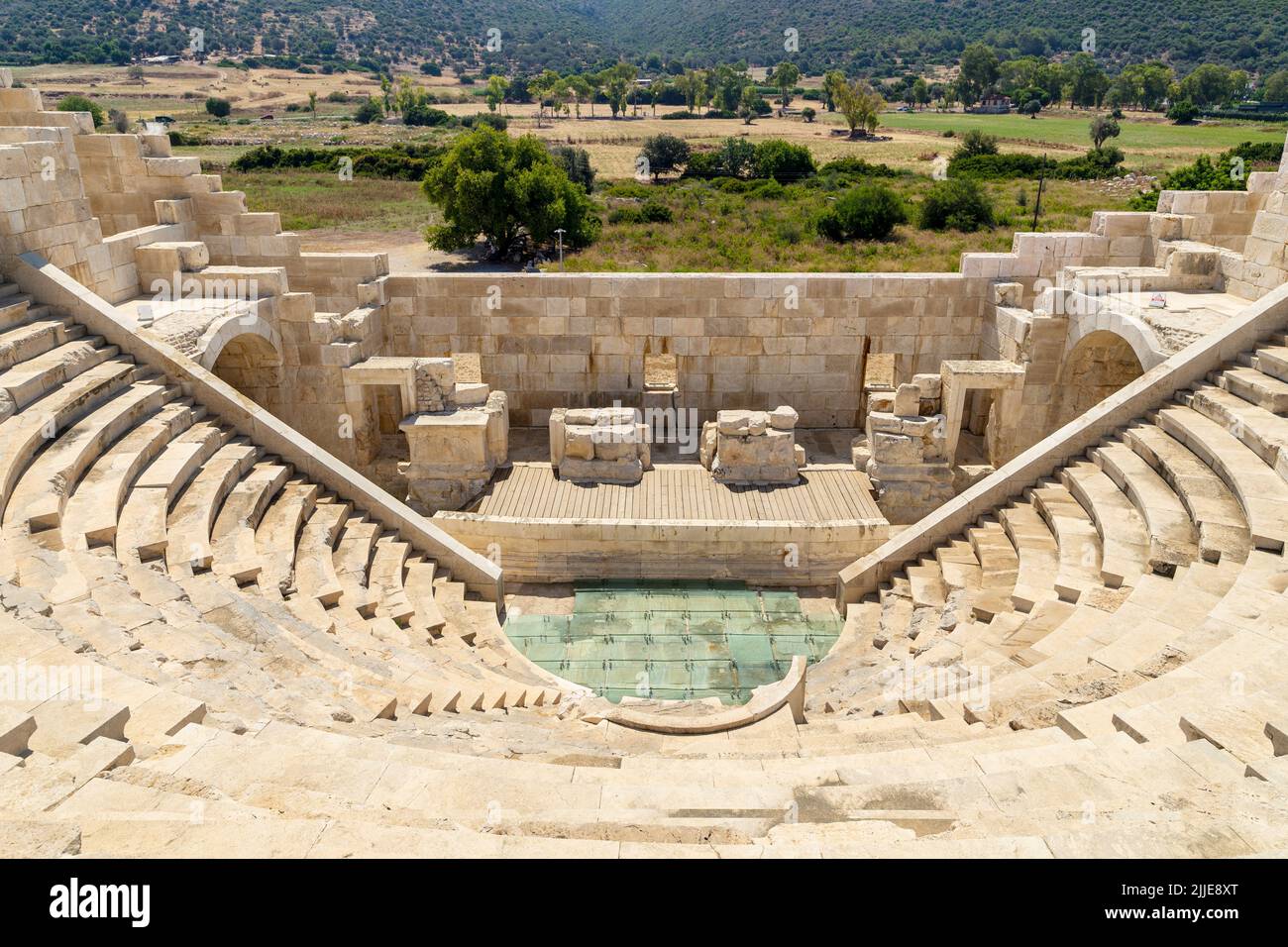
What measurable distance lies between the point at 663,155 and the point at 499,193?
24822 mm

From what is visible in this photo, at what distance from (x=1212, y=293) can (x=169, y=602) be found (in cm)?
1482

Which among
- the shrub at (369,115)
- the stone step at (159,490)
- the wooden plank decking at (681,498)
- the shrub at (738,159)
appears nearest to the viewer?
the stone step at (159,490)

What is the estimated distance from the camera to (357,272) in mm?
14727


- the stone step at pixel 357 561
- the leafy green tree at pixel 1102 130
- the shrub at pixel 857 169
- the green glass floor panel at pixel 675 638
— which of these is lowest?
the green glass floor panel at pixel 675 638

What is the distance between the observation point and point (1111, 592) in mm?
8805

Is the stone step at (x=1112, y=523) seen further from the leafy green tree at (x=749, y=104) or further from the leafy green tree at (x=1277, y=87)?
the leafy green tree at (x=1277, y=87)

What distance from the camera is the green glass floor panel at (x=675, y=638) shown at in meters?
10.2

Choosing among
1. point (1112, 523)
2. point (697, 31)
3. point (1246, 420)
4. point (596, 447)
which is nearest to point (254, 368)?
point (596, 447)

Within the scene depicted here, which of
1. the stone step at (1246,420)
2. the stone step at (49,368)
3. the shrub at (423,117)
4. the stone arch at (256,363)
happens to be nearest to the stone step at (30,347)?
the stone step at (49,368)

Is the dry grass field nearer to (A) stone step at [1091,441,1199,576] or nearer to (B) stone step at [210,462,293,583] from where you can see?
(A) stone step at [1091,441,1199,576]

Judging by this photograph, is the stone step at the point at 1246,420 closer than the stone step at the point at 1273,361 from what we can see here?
Yes

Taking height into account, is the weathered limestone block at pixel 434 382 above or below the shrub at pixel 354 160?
below

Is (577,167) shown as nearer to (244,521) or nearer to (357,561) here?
(357,561)

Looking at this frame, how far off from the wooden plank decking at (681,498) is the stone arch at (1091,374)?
3439 millimetres
